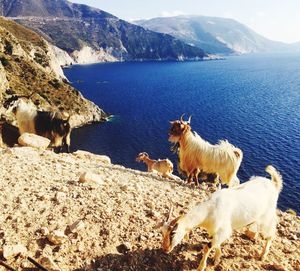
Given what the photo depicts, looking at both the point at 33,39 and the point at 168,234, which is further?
the point at 33,39

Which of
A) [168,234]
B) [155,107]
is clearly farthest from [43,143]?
[155,107]

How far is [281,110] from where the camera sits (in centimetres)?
11169

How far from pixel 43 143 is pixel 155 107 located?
3831 inches

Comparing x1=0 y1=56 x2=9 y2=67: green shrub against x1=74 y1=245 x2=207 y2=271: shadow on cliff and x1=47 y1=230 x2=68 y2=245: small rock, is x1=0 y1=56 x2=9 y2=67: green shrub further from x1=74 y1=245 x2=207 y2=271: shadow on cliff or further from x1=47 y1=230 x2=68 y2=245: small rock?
x1=74 y1=245 x2=207 y2=271: shadow on cliff

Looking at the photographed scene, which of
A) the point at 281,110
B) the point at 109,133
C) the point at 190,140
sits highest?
the point at 190,140

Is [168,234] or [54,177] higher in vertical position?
[168,234]

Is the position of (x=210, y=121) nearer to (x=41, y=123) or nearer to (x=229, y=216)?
(x=41, y=123)

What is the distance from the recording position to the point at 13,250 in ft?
30.2

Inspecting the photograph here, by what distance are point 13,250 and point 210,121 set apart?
92412mm

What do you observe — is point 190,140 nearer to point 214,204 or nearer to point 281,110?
point 214,204

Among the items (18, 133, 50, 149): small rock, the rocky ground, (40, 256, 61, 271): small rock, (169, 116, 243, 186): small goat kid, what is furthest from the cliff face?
(40, 256, 61, 271): small rock

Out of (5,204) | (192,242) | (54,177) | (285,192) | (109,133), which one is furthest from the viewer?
(109,133)

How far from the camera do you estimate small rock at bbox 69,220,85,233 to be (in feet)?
33.3

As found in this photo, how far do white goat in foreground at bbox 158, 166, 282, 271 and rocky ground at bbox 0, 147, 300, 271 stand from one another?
777mm
